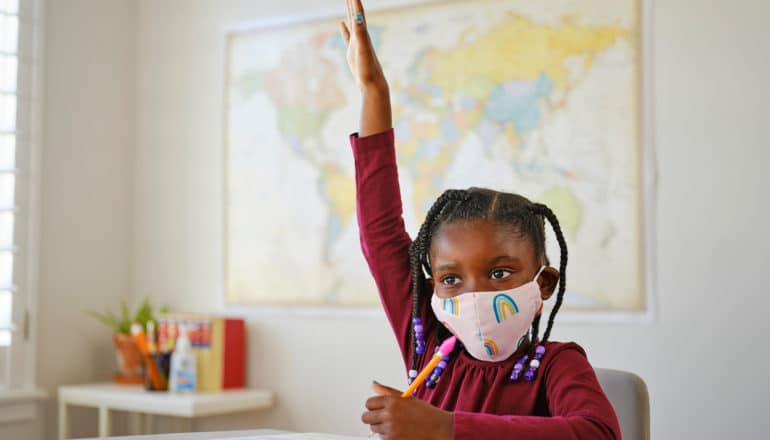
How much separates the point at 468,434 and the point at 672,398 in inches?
63.4

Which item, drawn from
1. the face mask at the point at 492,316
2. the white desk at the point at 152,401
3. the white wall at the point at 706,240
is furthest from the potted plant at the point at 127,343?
the face mask at the point at 492,316

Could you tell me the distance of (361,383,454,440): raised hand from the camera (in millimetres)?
907

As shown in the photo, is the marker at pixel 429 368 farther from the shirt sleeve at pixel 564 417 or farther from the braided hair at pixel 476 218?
the braided hair at pixel 476 218

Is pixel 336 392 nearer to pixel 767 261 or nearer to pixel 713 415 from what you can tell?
pixel 713 415

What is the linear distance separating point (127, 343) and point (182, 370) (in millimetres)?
320

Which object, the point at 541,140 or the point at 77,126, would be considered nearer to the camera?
the point at 541,140

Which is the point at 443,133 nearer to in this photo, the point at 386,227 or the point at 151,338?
the point at 151,338

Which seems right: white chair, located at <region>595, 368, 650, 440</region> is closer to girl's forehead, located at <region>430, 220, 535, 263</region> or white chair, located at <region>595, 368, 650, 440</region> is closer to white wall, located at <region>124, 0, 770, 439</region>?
girl's forehead, located at <region>430, 220, 535, 263</region>

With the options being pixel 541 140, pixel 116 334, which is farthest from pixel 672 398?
A: pixel 116 334

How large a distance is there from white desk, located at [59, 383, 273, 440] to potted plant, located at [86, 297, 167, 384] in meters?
0.05

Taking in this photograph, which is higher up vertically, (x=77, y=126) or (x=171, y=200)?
(x=77, y=126)

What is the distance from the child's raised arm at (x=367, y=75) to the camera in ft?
4.28

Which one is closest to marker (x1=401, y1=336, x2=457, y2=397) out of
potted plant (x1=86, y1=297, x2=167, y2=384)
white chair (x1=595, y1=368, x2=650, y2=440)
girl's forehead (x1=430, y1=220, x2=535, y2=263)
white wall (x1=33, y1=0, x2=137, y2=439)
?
girl's forehead (x1=430, y1=220, x2=535, y2=263)

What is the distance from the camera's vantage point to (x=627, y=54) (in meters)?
2.51
